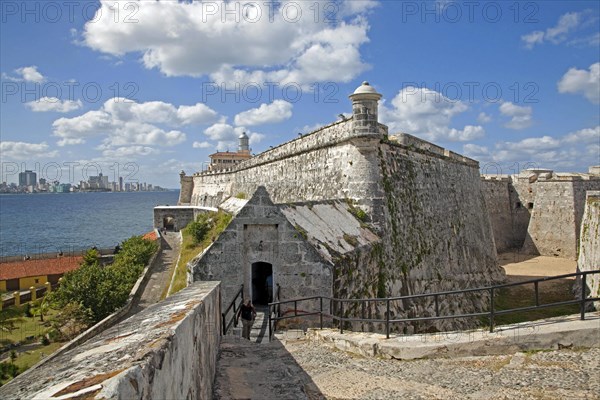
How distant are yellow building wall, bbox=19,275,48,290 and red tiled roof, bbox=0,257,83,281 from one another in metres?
0.43

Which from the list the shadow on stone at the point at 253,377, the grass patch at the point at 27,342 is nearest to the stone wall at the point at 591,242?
the shadow on stone at the point at 253,377

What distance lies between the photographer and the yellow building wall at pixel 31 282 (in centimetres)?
3959

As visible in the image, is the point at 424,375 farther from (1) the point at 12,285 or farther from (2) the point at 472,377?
(1) the point at 12,285

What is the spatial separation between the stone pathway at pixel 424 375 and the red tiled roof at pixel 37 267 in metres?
41.9

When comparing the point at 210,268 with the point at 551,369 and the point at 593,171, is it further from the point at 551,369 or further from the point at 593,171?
the point at 593,171

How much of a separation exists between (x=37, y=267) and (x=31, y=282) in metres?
2.18

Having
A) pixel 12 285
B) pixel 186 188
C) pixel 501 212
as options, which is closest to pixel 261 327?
pixel 501 212

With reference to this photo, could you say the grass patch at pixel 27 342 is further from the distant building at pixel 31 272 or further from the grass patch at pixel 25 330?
the distant building at pixel 31 272

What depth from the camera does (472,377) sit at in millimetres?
5750

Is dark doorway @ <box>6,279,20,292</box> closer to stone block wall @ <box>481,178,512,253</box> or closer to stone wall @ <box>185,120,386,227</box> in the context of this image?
stone wall @ <box>185,120,386,227</box>

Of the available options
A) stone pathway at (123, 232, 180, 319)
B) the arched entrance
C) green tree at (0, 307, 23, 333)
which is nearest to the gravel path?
stone pathway at (123, 232, 180, 319)

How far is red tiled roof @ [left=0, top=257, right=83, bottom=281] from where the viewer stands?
40.1 metres

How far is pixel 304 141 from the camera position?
61.1 ft

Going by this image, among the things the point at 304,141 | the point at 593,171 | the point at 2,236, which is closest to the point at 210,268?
the point at 304,141
